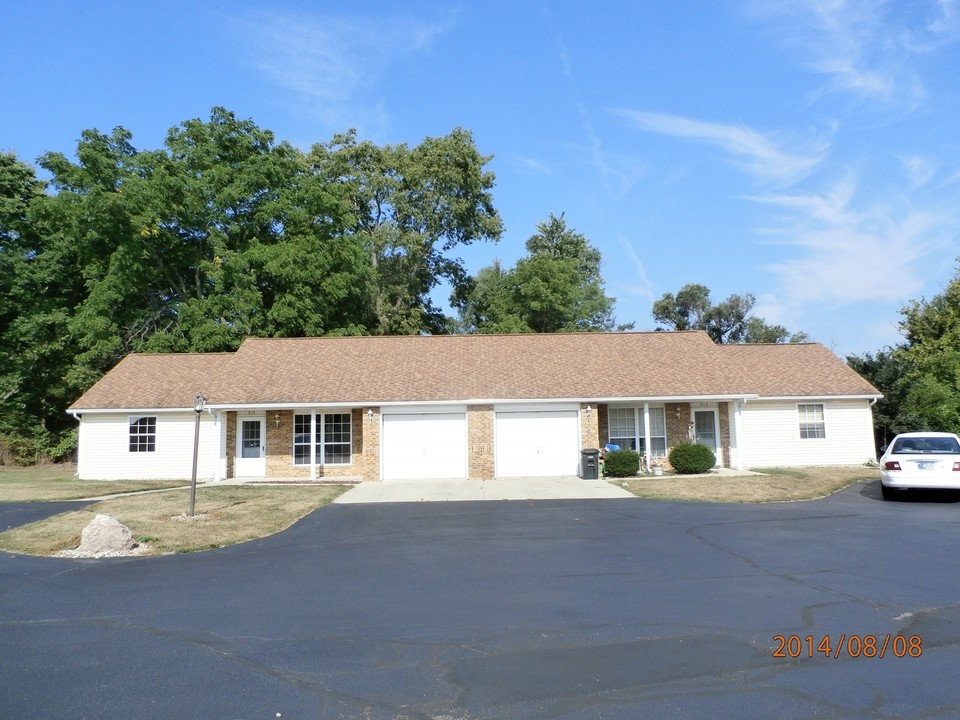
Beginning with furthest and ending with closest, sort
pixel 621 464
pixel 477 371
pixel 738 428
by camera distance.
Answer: pixel 477 371 → pixel 738 428 → pixel 621 464

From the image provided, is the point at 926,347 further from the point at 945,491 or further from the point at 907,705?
the point at 907,705

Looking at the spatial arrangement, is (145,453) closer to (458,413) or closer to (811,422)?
(458,413)

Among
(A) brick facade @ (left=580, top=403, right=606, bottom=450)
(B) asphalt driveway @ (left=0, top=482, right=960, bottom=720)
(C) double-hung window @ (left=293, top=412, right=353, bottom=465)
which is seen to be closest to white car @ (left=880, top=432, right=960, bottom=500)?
(B) asphalt driveway @ (left=0, top=482, right=960, bottom=720)

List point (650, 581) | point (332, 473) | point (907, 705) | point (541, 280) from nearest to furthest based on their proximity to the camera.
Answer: point (907, 705)
point (650, 581)
point (332, 473)
point (541, 280)

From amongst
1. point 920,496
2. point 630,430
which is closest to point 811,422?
point 630,430

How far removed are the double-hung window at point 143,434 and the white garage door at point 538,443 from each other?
38.6 feet

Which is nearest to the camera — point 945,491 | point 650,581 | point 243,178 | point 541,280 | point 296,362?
point 650,581

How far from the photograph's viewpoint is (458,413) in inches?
931

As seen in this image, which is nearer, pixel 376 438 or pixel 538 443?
pixel 376 438

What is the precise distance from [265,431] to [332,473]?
267 cm

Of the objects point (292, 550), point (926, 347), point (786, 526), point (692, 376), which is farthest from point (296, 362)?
point (926, 347)

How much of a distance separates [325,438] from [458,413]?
4617 mm

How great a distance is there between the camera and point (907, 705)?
506cm

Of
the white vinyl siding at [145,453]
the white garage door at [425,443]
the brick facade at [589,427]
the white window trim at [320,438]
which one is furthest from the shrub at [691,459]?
the white vinyl siding at [145,453]
